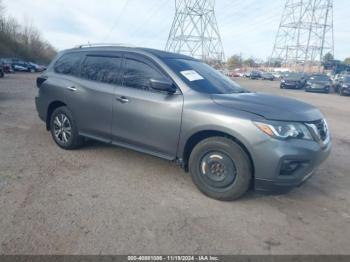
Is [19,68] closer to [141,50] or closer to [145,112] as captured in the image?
[141,50]

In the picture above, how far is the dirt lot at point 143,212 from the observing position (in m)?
2.72

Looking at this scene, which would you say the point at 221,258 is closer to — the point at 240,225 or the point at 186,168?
the point at 240,225

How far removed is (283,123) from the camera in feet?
10.8

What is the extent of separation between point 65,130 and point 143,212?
2.61 metres

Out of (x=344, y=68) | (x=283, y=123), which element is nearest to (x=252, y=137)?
(x=283, y=123)

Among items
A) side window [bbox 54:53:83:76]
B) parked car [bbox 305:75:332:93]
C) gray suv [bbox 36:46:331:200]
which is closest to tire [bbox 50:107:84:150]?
gray suv [bbox 36:46:331:200]

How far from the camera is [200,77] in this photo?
4152 mm

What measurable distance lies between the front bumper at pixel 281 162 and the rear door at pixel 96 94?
7.66 feet

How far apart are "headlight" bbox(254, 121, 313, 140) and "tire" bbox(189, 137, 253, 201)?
14.8 inches

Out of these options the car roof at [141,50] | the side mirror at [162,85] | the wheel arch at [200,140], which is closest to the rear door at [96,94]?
the car roof at [141,50]

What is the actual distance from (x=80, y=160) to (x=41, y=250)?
91.0 inches

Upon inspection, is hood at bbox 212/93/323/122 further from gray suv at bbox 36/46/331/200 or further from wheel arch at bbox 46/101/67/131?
wheel arch at bbox 46/101/67/131

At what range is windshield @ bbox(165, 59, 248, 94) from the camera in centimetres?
395

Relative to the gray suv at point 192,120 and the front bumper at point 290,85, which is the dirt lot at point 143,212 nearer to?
the gray suv at point 192,120
